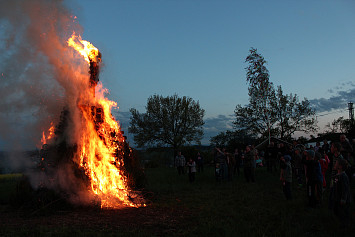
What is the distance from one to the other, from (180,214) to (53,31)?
716cm

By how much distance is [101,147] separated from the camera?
9344 mm

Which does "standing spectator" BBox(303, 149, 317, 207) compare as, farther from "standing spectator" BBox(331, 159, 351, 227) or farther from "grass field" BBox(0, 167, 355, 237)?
"standing spectator" BBox(331, 159, 351, 227)

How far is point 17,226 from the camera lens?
6.51 m

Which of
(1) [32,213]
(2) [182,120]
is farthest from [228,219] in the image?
(2) [182,120]

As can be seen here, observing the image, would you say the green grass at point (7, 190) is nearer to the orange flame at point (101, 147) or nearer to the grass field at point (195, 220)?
the grass field at point (195, 220)

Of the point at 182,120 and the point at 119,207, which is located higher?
the point at 182,120

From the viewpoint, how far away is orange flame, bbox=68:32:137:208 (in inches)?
347

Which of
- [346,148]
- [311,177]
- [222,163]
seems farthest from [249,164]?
[311,177]

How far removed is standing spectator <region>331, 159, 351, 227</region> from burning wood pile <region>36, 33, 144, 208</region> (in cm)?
557

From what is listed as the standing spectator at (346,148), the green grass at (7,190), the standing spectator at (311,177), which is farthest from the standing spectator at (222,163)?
the green grass at (7,190)

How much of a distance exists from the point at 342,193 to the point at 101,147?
7043 mm

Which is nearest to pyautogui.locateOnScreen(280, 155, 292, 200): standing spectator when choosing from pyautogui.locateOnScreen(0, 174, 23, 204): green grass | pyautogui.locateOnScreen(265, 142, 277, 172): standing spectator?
pyautogui.locateOnScreen(265, 142, 277, 172): standing spectator

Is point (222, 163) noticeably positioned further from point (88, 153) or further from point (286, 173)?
point (88, 153)

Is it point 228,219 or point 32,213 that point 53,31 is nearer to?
point 32,213
